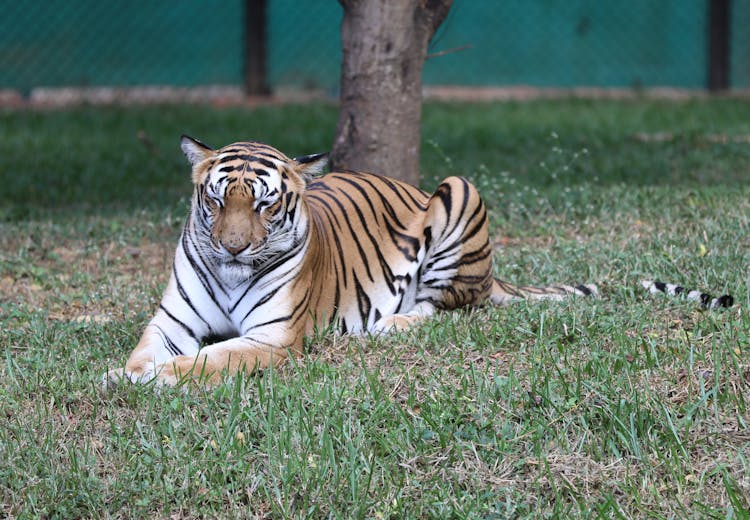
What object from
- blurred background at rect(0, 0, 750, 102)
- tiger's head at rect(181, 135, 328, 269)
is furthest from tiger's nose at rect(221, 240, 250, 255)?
blurred background at rect(0, 0, 750, 102)

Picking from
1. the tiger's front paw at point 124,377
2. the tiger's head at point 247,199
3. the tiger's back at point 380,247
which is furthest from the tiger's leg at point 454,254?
the tiger's front paw at point 124,377

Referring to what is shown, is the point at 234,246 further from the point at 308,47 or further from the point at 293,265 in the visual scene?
the point at 308,47

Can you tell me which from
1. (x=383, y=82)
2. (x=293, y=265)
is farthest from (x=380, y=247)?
(x=383, y=82)

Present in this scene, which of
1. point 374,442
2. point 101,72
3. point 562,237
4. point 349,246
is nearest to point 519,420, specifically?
point 374,442

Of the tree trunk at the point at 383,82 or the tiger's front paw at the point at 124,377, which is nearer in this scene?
the tiger's front paw at the point at 124,377

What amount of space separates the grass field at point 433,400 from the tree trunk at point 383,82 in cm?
90

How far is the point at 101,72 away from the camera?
1210cm

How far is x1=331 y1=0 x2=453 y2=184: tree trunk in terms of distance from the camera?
5.54 m

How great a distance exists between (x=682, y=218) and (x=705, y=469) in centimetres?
311

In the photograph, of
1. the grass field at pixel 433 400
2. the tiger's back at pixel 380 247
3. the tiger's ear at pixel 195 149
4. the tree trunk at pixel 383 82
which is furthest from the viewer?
the tree trunk at pixel 383 82

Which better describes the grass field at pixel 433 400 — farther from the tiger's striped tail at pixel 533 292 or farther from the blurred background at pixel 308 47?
Result: the blurred background at pixel 308 47

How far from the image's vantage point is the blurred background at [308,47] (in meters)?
12.0

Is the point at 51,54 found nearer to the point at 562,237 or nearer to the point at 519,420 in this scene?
the point at 562,237

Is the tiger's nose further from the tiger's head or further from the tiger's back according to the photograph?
the tiger's back
